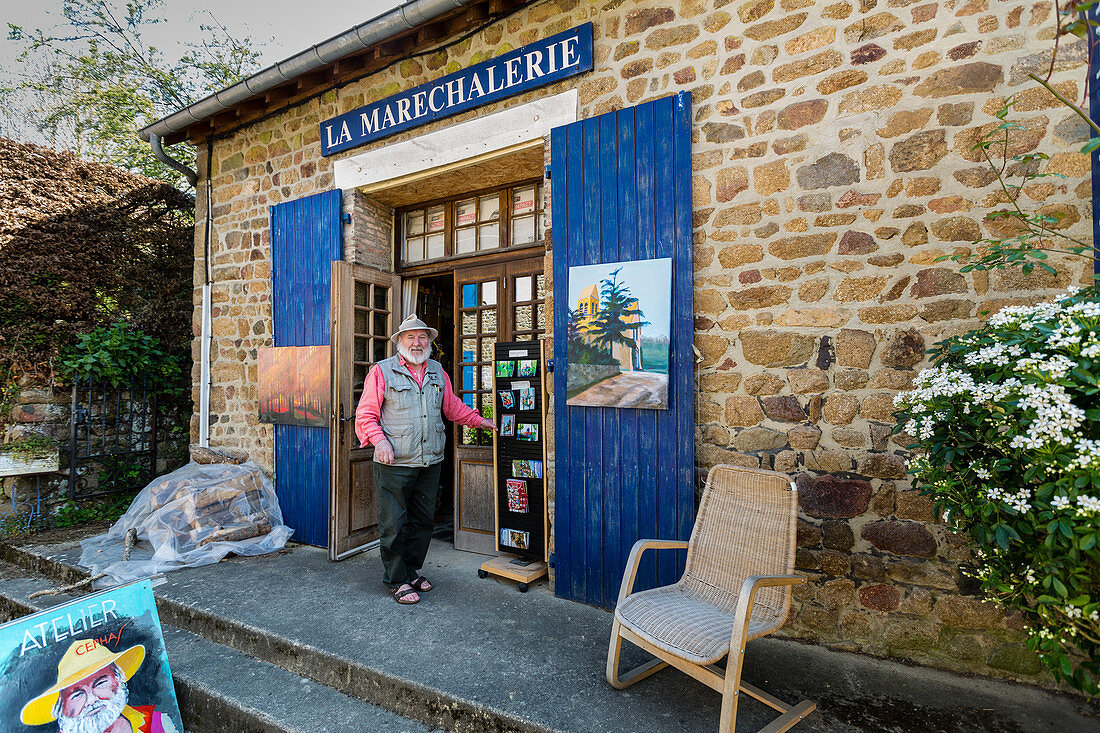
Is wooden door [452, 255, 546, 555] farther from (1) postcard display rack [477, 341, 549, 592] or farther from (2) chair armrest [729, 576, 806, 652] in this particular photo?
(2) chair armrest [729, 576, 806, 652]

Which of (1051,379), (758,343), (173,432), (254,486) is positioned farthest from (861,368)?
(173,432)

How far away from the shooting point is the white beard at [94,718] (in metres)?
2.12

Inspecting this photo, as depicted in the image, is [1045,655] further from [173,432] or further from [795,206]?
[173,432]

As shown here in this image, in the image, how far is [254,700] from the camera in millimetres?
2506

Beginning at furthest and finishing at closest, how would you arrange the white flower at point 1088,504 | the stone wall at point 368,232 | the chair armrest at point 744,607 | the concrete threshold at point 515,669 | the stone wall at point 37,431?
the stone wall at point 37,431
the stone wall at point 368,232
the concrete threshold at point 515,669
the chair armrest at point 744,607
the white flower at point 1088,504

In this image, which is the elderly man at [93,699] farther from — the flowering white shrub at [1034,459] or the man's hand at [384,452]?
the flowering white shrub at [1034,459]

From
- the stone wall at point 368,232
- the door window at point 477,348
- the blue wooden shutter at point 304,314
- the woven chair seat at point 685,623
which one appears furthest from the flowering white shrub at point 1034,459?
the blue wooden shutter at point 304,314

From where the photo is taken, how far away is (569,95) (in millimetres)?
3525

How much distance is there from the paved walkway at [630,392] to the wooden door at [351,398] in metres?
2.10

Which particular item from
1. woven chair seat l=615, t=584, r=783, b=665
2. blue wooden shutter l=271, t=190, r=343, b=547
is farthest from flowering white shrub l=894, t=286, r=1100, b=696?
blue wooden shutter l=271, t=190, r=343, b=547

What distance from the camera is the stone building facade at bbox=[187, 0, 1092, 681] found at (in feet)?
8.14

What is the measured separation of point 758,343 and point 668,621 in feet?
5.12

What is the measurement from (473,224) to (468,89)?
1041 mm

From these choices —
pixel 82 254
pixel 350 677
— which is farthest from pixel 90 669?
pixel 82 254
